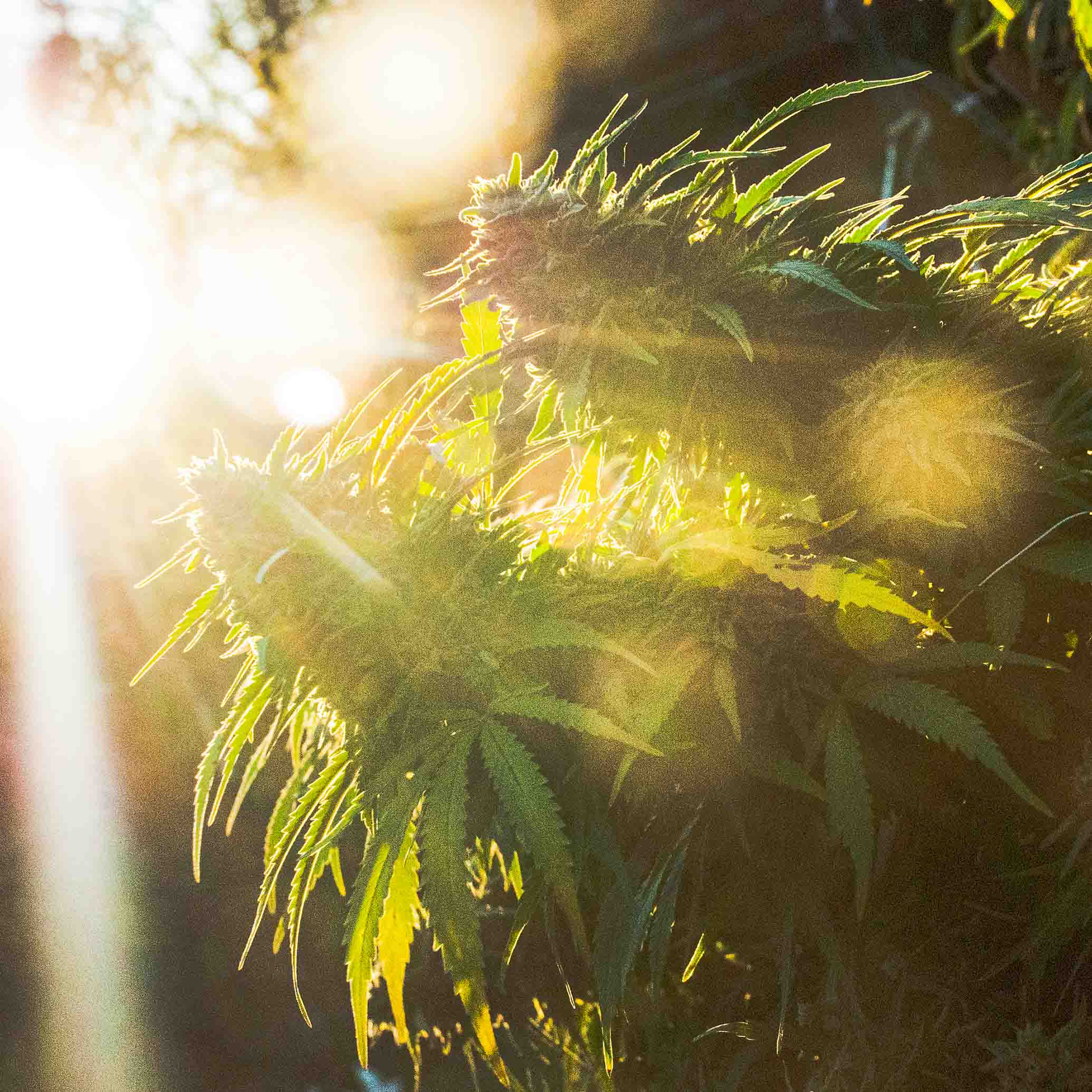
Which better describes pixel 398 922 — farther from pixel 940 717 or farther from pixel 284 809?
pixel 940 717

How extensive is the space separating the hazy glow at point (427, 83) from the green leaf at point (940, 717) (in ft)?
5.99

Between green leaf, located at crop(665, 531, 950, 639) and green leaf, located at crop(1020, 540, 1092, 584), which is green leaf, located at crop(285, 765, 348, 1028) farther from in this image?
green leaf, located at crop(1020, 540, 1092, 584)

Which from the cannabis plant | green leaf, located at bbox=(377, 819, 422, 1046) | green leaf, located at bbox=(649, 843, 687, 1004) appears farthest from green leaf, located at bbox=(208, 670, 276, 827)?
green leaf, located at bbox=(649, 843, 687, 1004)

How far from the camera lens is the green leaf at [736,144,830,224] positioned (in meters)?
0.38

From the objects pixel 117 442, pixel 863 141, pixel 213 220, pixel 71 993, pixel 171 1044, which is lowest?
pixel 171 1044

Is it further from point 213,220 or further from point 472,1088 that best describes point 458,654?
point 213,220

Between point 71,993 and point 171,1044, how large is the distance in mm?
199

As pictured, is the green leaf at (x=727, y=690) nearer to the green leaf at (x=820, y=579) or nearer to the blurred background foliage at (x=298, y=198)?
the green leaf at (x=820, y=579)

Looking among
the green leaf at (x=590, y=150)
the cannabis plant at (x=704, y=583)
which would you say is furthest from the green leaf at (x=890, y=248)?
the green leaf at (x=590, y=150)

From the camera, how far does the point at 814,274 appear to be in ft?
1.13

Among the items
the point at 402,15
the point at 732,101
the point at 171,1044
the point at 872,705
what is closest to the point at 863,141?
the point at 732,101

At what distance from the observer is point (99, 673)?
151 centimetres

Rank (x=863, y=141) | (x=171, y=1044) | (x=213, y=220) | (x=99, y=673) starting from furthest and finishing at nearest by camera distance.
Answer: (x=213, y=220) → (x=863, y=141) → (x=99, y=673) → (x=171, y=1044)

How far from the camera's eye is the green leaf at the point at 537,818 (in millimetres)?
316
